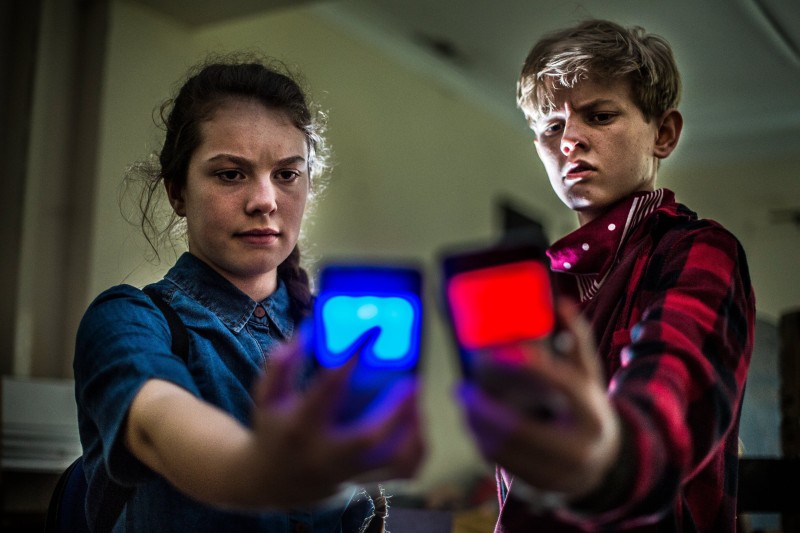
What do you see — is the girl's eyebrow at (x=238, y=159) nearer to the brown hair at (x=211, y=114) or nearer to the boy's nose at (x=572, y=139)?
the brown hair at (x=211, y=114)

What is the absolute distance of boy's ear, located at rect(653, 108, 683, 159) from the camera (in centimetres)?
79

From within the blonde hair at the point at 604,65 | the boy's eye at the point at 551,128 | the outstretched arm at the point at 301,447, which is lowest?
the outstretched arm at the point at 301,447

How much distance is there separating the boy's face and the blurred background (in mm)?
192

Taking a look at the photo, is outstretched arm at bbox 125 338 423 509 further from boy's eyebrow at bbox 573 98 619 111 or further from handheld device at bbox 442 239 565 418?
boy's eyebrow at bbox 573 98 619 111

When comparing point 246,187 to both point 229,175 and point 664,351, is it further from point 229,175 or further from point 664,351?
point 664,351

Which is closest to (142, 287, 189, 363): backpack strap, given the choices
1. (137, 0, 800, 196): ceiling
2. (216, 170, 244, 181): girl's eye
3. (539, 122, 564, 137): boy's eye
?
(216, 170, 244, 181): girl's eye

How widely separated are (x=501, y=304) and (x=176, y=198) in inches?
16.1

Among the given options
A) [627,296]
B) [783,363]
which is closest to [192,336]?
[627,296]

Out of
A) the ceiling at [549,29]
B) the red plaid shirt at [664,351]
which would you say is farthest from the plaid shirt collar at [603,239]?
the ceiling at [549,29]

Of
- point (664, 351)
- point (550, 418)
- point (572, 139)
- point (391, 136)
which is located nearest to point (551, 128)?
point (572, 139)

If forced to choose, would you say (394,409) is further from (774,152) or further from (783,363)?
(774,152)

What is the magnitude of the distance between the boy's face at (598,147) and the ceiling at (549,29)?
79.9 inches

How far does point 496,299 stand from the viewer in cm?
43

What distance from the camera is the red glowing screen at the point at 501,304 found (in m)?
0.42
